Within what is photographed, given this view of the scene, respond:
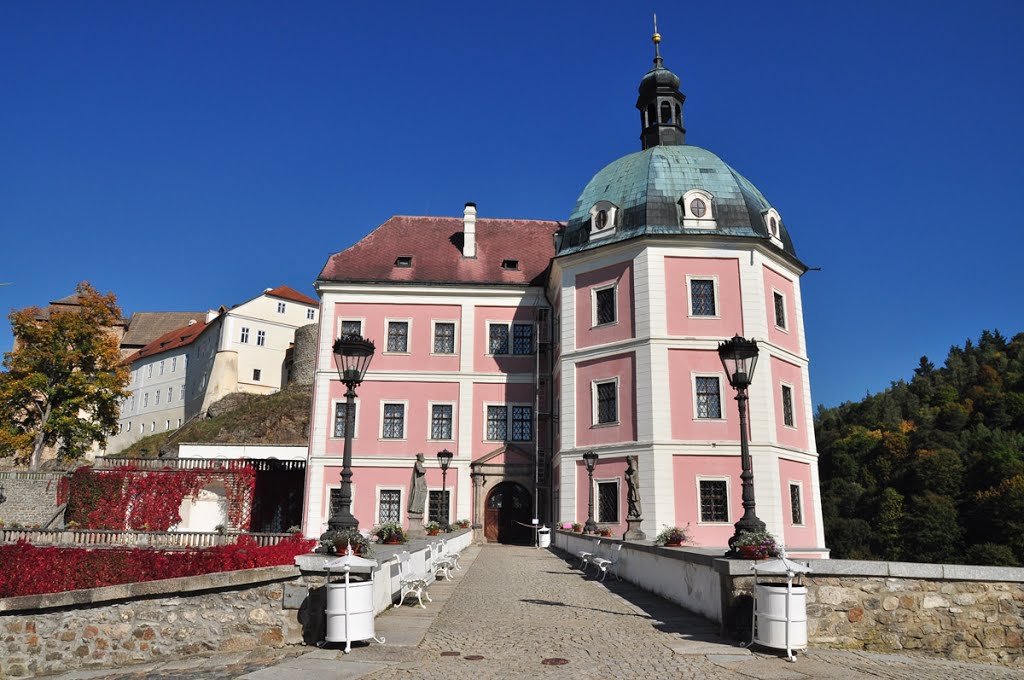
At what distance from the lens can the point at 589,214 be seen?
97.1 feet

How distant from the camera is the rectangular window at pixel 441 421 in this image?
32688mm

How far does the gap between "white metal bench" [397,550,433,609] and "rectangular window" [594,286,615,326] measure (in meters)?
16.8

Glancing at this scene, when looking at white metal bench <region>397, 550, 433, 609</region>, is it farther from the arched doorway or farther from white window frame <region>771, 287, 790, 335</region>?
the arched doorway

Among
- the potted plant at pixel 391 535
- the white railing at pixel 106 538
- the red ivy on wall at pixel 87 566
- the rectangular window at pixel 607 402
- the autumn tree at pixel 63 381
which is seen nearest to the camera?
the potted plant at pixel 391 535

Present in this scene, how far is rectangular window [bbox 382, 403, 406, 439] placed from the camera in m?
32.6

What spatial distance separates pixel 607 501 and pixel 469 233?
1524 cm

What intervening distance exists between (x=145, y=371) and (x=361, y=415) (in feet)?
180

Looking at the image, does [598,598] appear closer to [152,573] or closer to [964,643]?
[964,643]

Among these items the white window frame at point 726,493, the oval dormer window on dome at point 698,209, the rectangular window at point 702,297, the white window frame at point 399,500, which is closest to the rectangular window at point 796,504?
the white window frame at point 726,493

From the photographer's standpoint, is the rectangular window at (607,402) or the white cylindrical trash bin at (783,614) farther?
the rectangular window at (607,402)

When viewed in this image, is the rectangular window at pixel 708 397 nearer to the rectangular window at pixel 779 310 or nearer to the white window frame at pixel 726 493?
the white window frame at pixel 726 493

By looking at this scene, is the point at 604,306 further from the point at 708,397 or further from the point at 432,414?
the point at 432,414

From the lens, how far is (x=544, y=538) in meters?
28.6

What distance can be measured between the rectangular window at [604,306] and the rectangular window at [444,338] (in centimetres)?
782
